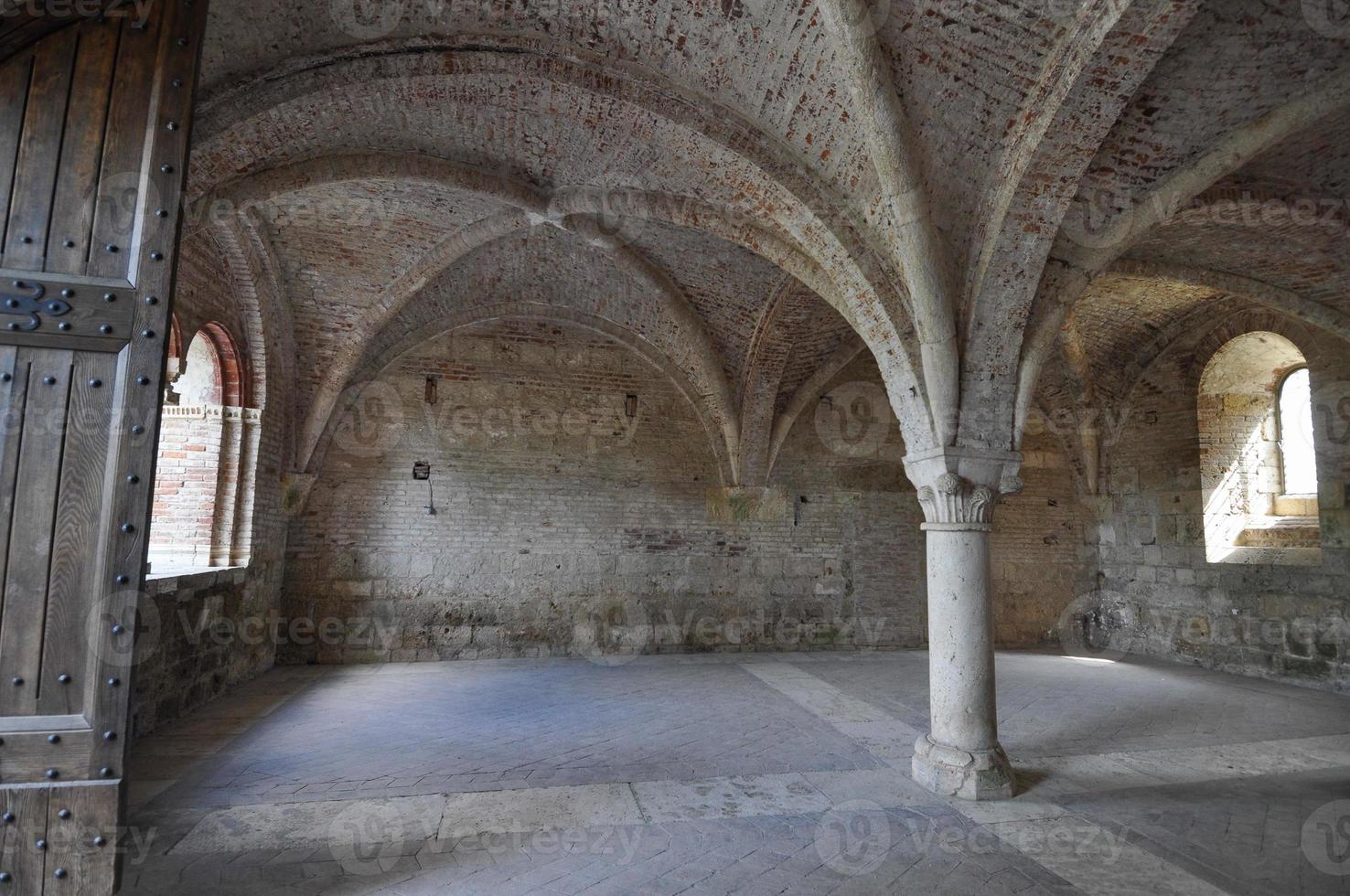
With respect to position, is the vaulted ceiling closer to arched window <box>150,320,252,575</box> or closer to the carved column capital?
the carved column capital

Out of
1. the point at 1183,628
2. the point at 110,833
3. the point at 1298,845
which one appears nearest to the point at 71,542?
the point at 110,833

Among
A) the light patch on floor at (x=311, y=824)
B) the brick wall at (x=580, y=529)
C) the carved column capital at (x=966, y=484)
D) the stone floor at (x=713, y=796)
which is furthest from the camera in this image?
the brick wall at (x=580, y=529)

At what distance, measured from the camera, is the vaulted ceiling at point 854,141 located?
3762mm

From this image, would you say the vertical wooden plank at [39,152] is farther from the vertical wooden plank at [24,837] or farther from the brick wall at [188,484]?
the brick wall at [188,484]

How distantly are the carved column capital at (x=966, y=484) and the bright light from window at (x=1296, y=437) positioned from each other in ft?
20.7

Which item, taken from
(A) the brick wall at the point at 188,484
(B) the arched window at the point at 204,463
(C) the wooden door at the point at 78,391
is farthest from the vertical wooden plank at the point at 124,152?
(A) the brick wall at the point at 188,484

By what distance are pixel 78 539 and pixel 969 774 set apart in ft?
13.9

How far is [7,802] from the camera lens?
1.78 m

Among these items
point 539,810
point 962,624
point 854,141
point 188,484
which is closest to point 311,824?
point 539,810

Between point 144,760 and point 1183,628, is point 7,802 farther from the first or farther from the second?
point 1183,628

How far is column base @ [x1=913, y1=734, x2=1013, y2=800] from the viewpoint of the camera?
4.02 meters

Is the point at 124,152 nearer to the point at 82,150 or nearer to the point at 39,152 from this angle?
the point at 82,150

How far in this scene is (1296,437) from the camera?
8383 millimetres

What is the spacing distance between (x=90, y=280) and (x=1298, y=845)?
17.8ft
